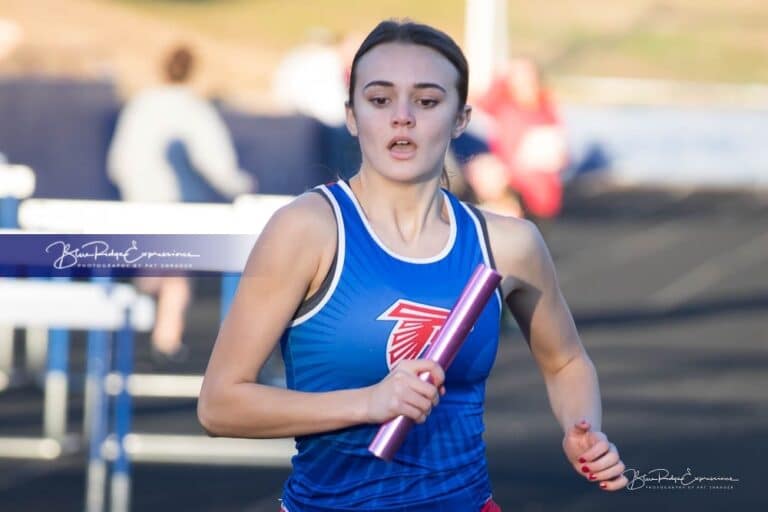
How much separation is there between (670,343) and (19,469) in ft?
19.3

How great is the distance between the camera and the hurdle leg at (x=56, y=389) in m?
7.91

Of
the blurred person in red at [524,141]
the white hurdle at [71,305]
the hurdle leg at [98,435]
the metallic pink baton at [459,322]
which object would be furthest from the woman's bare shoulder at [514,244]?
the blurred person in red at [524,141]

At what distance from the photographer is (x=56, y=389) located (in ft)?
26.9

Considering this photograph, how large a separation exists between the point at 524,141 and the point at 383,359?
1039 centimetres

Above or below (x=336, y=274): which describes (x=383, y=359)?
below

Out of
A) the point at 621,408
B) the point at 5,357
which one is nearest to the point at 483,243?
the point at 621,408

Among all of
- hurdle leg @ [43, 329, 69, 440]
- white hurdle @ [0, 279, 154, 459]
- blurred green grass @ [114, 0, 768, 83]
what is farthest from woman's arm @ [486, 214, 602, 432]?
blurred green grass @ [114, 0, 768, 83]

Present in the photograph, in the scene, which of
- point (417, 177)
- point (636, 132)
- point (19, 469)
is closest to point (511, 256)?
point (417, 177)

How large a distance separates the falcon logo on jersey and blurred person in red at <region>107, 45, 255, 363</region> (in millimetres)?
6543

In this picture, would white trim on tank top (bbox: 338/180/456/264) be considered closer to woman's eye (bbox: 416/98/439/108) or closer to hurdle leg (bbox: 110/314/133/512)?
woman's eye (bbox: 416/98/439/108)

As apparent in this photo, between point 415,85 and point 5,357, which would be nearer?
point 415,85

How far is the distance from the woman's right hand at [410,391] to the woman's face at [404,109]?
0.42 meters

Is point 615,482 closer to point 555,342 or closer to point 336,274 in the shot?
point 555,342

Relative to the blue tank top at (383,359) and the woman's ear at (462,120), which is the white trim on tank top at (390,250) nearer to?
the blue tank top at (383,359)
